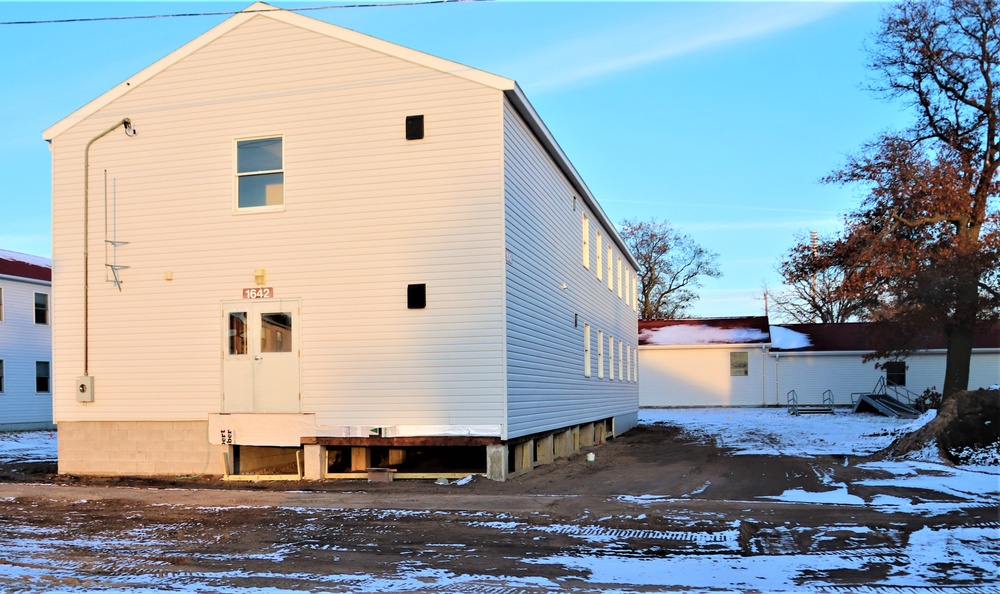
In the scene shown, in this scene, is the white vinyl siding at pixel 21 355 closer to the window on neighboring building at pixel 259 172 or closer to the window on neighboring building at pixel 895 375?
Answer: the window on neighboring building at pixel 259 172

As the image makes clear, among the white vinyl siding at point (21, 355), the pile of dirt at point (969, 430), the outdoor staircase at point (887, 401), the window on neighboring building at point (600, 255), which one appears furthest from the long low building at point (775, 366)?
the white vinyl siding at point (21, 355)

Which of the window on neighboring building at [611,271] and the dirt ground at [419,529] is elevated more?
the window on neighboring building at [611,271]

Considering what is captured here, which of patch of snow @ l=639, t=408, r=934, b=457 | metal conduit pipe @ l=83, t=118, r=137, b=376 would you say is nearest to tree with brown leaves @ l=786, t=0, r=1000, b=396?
patch of snow @ l=639, t=408, r=934, b=457

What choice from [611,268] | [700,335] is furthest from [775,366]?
[611,268]

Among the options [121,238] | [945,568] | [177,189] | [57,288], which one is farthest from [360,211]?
[945,568]

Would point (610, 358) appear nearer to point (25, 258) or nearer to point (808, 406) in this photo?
point (808, 406)

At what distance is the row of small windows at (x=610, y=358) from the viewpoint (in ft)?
68.9

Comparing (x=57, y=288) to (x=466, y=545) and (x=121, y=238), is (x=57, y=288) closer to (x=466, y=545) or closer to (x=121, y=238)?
(x=121, y=238)

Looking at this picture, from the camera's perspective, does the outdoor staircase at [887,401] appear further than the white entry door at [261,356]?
Yes

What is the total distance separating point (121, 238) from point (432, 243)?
5.71 m

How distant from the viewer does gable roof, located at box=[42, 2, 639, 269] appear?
44.4 feet

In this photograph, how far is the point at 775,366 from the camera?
40281mm

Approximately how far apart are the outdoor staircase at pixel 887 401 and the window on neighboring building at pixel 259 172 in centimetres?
2556

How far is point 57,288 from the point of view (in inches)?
606
